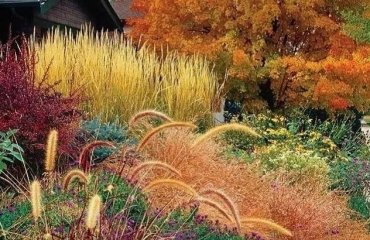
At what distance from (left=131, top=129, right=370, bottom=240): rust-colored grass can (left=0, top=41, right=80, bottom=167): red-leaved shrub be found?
3.15 feet

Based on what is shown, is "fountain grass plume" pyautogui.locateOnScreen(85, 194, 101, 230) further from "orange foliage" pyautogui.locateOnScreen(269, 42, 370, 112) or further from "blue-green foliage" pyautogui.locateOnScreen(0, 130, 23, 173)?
"orange foliage" pyautogui.locateOnScreen(269, 42, 370, 112)

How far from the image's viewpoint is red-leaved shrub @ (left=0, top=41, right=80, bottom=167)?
7664 millimetres

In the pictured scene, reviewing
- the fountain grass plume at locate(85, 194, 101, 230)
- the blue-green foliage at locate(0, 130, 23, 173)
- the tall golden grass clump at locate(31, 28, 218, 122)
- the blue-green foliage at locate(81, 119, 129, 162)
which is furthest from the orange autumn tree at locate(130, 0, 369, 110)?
the fountain grass plume at locate(85, 194, 101, 230)

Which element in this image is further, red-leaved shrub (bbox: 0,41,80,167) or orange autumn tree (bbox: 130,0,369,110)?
orange autumn tree (bbox: 130,0,369,110)

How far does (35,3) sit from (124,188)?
10.5 metres

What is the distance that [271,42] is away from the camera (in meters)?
16.1

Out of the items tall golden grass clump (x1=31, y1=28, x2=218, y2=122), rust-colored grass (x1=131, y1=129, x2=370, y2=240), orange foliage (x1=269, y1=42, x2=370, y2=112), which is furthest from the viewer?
orange foliage (x1=269, y1=42, x2=370, y2=112)

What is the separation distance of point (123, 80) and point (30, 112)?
3.21 metres

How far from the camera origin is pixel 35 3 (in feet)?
52.0

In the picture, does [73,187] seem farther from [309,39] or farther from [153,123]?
[309,39]

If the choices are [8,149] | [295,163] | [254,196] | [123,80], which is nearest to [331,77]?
[295,163]

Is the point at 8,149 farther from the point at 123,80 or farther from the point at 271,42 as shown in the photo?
the point at 271,42

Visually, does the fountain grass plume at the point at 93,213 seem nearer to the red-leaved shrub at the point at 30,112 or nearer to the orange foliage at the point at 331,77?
the red-leaved shrub at the point at 30,112

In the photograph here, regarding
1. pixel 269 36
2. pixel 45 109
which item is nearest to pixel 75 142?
pixel 45 109
